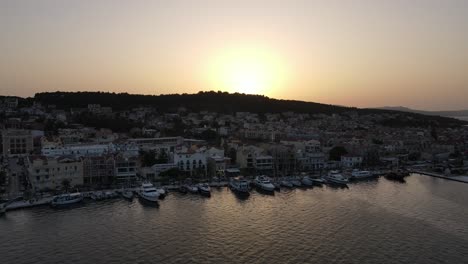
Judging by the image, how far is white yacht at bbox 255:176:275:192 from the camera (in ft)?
72.2

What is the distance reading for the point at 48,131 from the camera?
4144 cm

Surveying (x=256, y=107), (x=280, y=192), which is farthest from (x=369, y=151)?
(x=256, y=107)

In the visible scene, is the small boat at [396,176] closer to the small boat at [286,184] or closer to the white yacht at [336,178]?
the white yacht at [336,178]

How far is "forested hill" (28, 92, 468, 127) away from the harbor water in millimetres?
48137

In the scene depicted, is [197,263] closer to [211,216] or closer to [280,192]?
[211,216]

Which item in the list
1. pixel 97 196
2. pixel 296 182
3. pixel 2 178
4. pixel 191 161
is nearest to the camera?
pixel 97 196

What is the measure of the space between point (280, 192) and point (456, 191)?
9581 mm

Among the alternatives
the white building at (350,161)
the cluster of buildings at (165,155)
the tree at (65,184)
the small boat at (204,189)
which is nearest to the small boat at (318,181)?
the cluster of buildings at (165,155)

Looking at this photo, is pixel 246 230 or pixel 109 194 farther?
pixel 109 194

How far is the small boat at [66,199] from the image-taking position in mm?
18234

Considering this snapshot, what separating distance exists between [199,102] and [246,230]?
195ft

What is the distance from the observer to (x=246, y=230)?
14938 mm

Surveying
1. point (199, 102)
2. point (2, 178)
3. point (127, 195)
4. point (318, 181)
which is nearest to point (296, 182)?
point (318, 181)

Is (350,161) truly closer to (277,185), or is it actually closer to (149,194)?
(277,185)
